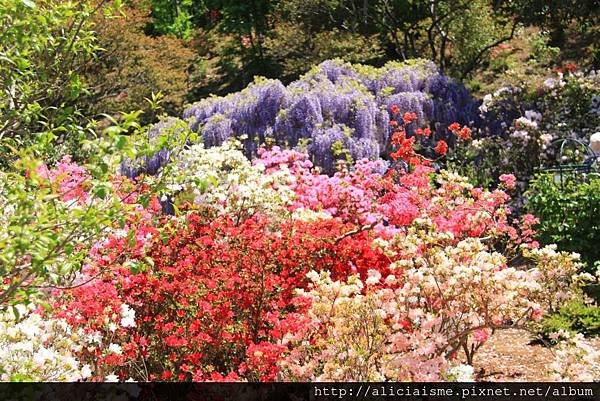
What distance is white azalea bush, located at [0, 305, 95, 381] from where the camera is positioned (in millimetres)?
3766

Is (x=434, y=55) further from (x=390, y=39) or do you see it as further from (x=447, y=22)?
(x=390, y=39)

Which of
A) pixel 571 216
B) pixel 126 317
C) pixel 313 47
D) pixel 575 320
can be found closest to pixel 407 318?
pixel 126 317

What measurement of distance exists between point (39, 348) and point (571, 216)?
5413 mm

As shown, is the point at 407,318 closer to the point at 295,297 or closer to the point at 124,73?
the point at 295,297

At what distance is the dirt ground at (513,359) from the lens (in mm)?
5469

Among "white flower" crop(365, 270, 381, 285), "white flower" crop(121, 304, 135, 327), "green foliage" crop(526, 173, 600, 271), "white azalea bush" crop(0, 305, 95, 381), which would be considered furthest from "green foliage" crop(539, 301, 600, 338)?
"white azalea bush" crop(0, 305, 95, 381)

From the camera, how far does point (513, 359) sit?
581cm

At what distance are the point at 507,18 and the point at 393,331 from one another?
13407mm

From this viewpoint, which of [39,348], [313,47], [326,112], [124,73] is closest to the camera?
[39,348]

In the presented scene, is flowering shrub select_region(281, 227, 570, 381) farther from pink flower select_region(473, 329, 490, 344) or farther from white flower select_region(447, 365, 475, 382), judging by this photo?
pink flower select_region(473, 329, 490, 344)

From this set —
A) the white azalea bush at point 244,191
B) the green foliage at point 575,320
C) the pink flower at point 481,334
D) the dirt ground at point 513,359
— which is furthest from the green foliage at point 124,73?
the pink flower at point 481,334

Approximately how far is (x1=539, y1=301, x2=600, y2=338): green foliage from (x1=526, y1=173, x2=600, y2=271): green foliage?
859 mm

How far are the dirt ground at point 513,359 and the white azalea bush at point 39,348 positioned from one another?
114 inches

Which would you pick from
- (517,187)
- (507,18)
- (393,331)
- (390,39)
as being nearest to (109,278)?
(393,331)
